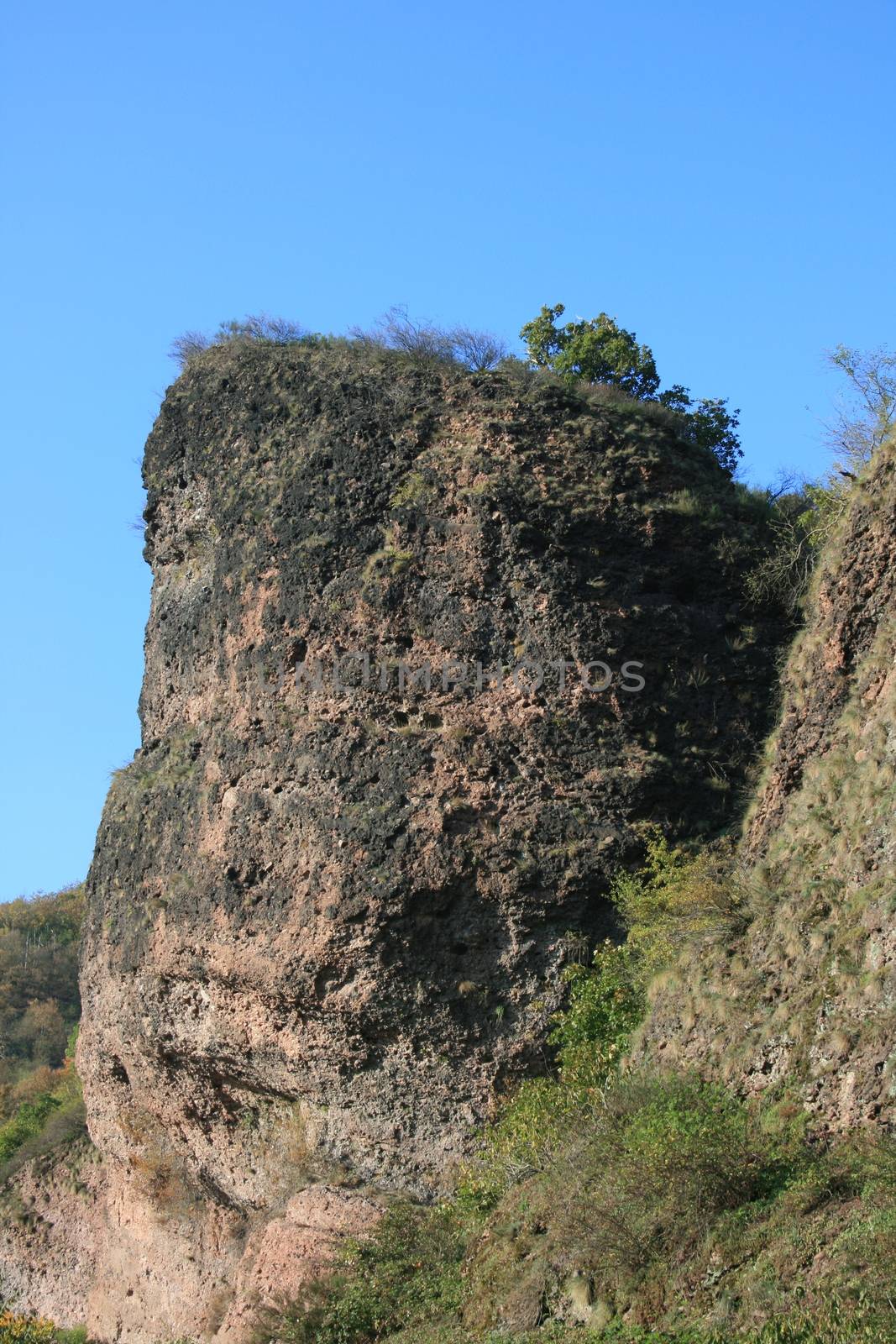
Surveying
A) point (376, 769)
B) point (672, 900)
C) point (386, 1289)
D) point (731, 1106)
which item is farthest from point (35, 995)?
point (731, 1106)

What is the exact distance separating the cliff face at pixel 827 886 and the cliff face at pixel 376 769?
2.16 m

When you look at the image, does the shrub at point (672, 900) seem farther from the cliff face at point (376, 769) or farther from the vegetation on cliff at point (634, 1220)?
the cliff face at point (376, 769)

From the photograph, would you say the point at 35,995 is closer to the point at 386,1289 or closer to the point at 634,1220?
the point at 386,1289

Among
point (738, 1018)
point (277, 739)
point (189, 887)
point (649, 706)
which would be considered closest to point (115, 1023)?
point (189, 887)

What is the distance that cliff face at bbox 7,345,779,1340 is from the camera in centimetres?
1548

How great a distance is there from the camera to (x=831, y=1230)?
940 centimetres

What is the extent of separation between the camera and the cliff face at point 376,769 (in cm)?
1548

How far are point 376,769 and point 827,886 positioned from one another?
565 centimetres

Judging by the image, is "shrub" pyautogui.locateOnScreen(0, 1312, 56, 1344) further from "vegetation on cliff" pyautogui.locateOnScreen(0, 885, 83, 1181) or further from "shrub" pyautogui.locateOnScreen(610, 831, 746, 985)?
"shrub" pyautogui.locateOnScreen(610, 831, 746, 985)

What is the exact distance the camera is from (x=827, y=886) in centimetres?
1194

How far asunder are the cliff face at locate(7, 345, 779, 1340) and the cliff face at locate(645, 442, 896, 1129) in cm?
216

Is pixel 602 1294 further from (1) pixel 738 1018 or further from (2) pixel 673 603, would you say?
(2) pixel 673 603

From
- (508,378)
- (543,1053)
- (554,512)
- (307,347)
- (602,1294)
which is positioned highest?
(307,347)

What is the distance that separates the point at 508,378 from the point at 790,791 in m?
7.04
